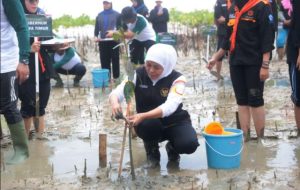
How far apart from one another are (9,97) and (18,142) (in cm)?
39

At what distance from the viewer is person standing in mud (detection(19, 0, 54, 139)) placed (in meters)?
5.66

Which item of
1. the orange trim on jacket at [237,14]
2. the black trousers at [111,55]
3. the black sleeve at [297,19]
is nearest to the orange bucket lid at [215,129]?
the orange trim on jacket at [237,14]

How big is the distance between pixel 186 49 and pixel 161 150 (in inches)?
373

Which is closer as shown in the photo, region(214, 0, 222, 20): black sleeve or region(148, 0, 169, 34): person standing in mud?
region(214, 0, 222, 20): black sleeve

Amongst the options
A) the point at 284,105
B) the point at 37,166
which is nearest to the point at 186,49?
the point at 284,105

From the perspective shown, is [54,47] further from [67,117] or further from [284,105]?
[284,105]

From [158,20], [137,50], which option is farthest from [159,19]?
[137,50]

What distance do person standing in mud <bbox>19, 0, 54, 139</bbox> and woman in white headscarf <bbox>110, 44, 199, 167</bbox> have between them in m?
1.44

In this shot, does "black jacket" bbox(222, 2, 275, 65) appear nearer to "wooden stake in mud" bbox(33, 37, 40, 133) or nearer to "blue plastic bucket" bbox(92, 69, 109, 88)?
"wooden stake in mud" bbox(33, 37, 40, 133)

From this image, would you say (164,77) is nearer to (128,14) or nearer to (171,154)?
(171,154)

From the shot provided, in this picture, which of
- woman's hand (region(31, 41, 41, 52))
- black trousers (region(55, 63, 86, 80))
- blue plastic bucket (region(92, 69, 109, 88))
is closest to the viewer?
woman's hand (region(31, 41, 41, 52))

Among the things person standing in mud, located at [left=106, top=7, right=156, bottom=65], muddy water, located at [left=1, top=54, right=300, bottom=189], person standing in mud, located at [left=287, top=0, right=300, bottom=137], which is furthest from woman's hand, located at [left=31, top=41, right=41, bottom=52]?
person standing in mud, located at [left=106, top=7, right=156, bottom=65]

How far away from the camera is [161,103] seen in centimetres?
473

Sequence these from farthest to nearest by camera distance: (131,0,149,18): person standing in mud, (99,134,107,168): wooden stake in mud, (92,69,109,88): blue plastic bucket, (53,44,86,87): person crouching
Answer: (131,0,149,18): person standing in mud → (53,44,86,87): person crouching → (92,69,109,88): blue plastic bucket → (99,134,107,168): wooden stake in mud
